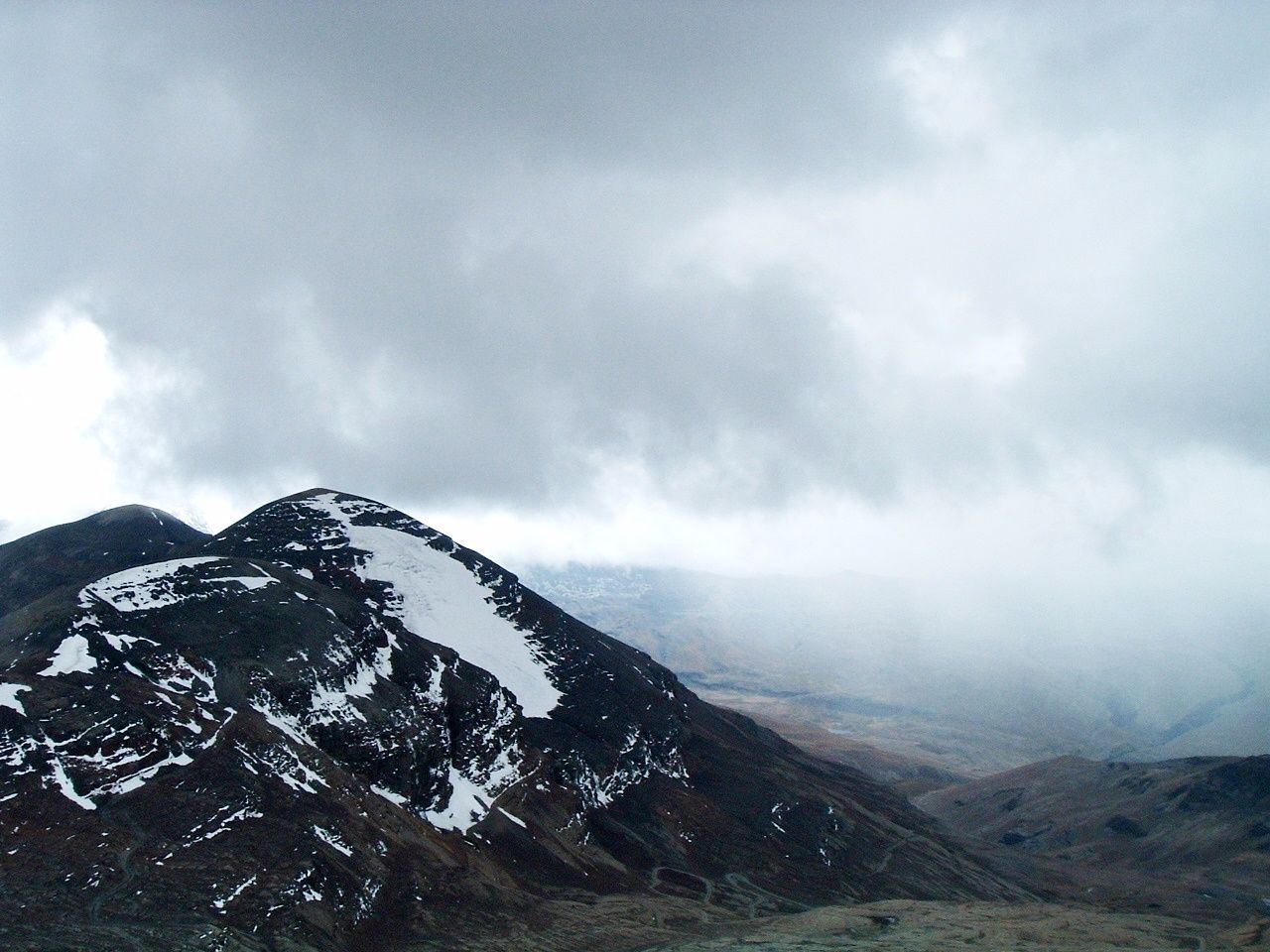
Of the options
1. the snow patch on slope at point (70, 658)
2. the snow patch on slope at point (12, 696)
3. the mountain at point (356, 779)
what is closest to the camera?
the mountain at point (356, 779)

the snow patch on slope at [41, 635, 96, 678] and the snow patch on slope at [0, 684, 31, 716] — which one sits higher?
the snow patch on slope at [41, 635, 96, 678]

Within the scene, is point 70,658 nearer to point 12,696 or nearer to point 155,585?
point 12,696

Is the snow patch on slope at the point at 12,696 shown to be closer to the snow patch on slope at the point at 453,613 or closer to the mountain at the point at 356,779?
the mountain at the point at 356,779

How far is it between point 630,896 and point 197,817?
60.3 meters

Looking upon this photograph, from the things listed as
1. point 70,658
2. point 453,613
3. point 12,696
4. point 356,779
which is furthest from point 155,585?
point 453,613

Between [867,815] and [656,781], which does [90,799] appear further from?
[867,815]

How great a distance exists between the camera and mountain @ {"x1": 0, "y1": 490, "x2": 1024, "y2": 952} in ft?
295

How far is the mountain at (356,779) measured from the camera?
89875 mm

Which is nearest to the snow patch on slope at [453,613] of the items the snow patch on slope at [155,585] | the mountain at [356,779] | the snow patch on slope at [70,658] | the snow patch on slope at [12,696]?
the mountain at [356,779]

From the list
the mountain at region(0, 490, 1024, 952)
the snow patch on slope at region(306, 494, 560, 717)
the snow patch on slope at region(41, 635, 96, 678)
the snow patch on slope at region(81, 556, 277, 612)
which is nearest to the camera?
the mountain at region(0, 490, 1024, 952)

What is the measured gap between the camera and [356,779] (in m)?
120

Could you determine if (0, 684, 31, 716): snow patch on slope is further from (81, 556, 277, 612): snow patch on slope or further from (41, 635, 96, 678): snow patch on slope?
(81, 556, 277, 612): snow patch on slope

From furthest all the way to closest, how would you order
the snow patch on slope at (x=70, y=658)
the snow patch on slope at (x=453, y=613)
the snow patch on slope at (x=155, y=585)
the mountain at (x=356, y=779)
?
the snow patch on slope at (x=453, y=613)
the snow patch on slope at (x=155, y=585)
the snow patch on slope at (x=70, y=658)
the mountain at (x=356, y=779)

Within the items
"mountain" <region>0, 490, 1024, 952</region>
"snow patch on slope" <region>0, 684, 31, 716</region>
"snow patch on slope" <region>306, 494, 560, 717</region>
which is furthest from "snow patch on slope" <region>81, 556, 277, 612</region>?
"snow patch on slope" <region>306, 494, 560, 717</region>
